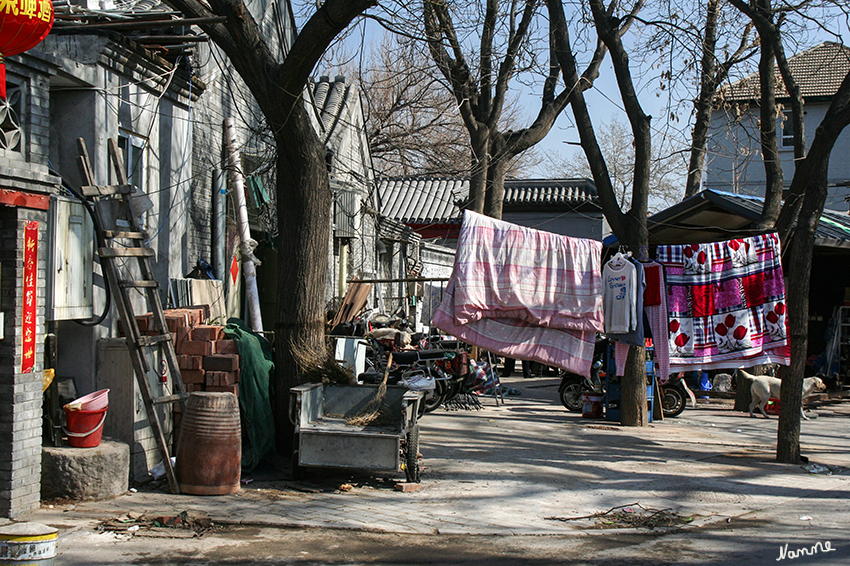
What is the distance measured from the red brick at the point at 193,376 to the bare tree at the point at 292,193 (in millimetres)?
847

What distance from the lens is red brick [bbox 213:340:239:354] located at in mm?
8141

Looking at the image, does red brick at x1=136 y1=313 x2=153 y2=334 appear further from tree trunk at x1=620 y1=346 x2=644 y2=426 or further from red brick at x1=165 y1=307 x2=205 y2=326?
tree trunk at x1=620 y1=346 x2=644 y2=426

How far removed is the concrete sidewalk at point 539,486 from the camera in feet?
21.0

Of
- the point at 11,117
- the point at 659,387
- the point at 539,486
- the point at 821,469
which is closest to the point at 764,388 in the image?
the point at 659,387

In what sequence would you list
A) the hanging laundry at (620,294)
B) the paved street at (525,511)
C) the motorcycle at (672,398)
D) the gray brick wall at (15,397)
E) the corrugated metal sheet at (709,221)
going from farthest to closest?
the corrugated metal sheet at (709,221), the motorcycle at (672,398), the hanging laundry at (620,294), the gray brick wall at (15,397), the paved street at (525,511)

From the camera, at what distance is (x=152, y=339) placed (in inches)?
285

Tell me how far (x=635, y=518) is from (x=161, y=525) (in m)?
3.99

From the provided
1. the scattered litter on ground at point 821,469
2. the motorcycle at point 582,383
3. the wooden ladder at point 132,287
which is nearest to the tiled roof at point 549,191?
the motorcycle at point 582,383

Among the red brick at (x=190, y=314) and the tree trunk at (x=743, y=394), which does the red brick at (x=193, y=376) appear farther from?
the tree trunk at (x=743, y=394)

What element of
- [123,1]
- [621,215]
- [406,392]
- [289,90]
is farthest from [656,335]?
[123,1]

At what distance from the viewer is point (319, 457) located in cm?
752

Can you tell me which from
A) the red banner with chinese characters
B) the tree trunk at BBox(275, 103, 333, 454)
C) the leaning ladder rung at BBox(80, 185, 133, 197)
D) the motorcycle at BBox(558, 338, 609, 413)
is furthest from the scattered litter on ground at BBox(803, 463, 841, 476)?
the red banner with chinese characters

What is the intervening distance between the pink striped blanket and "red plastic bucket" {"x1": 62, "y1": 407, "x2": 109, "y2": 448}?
370cm

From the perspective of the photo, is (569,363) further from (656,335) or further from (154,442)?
(154,442)
